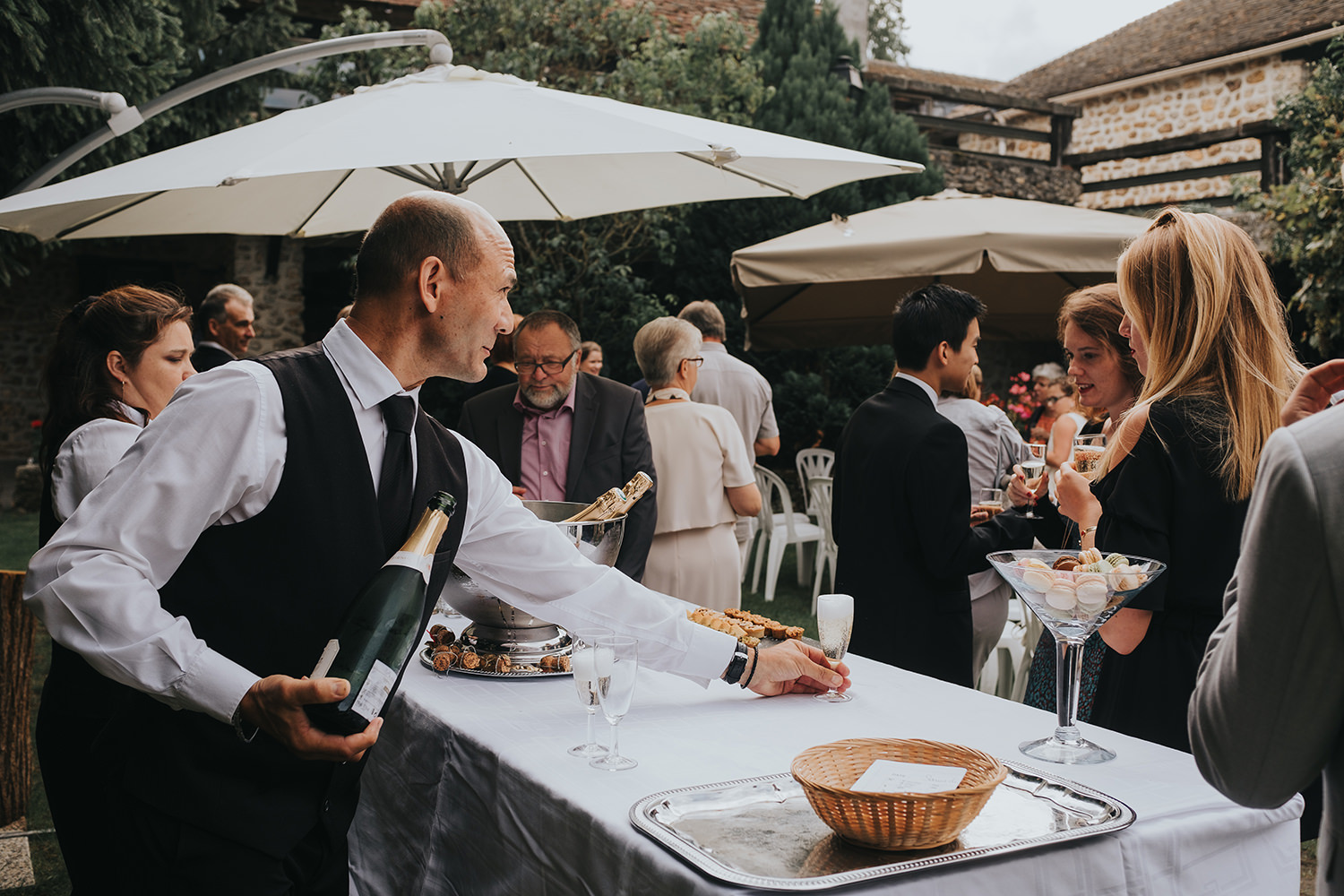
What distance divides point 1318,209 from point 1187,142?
2.83m

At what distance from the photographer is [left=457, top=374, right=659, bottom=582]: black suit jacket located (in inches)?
151

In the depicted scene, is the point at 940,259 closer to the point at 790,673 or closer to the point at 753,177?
the point at 753,177

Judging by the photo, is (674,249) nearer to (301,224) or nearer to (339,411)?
(301,224)

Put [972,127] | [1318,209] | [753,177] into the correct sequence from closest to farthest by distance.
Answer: [753,177] → [1318,209] → [972,127]

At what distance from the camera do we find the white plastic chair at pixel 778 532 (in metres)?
7.04

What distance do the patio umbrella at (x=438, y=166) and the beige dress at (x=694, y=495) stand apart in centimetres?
93

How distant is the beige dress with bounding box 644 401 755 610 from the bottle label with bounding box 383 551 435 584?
8.16 feet

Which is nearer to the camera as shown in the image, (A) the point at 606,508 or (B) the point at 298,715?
(B) the point at 298,715

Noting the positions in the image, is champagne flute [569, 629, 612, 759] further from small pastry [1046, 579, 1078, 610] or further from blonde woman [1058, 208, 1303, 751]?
blonde woman [1058, 208, 1303, 751]

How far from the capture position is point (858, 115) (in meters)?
11.3

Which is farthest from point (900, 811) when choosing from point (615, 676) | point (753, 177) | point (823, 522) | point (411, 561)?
point (823, 522)

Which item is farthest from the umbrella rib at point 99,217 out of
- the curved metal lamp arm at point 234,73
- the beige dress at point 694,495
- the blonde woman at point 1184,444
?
the blonde woman at point 1184,444

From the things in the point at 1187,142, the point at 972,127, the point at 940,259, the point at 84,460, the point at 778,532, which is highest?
the point at 972,127

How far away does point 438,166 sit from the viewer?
4.34 meters
